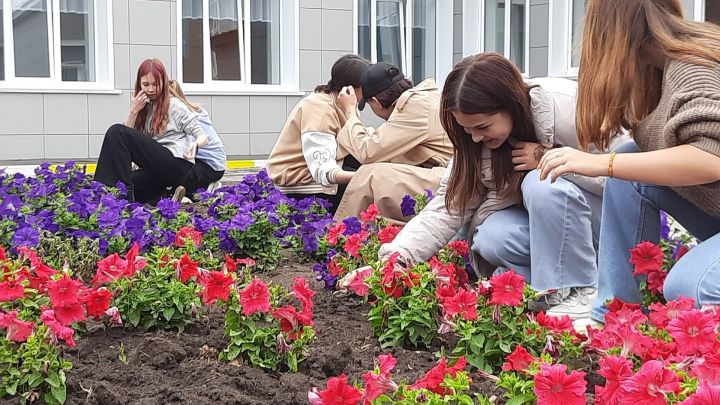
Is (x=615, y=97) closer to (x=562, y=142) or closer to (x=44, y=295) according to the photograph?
(x=562, y=142)

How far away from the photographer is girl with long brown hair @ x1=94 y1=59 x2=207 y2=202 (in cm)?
693

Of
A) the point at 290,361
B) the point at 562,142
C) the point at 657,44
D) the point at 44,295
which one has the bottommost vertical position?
the point at 290,361

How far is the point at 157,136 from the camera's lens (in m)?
7.35

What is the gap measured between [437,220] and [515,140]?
1.43 ft

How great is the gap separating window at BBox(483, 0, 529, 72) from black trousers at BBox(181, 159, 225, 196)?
324 inches

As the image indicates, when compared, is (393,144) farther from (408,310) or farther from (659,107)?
(659,107)

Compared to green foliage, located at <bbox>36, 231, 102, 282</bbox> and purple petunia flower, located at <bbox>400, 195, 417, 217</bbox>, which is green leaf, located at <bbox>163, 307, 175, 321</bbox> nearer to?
green foliage, located at <bbox>36, 231, 102, 282</bbox>

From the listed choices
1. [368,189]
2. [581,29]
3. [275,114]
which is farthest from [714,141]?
[275,114]

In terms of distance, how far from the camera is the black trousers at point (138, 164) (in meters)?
6.66

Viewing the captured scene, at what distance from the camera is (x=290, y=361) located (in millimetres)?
2740

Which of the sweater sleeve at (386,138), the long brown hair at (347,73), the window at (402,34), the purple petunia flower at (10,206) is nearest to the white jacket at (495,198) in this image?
the sweater sleeve at (386,138)

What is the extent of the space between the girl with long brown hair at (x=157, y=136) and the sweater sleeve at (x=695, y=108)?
4.78 m

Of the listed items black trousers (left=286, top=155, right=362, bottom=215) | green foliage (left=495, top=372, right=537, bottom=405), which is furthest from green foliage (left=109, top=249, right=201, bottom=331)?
black trousers (left=286, top=155, right=362, bottom=215)

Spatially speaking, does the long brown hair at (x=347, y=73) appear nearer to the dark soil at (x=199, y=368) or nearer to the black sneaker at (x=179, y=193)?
the black sneaker at (x=179, y=193)
